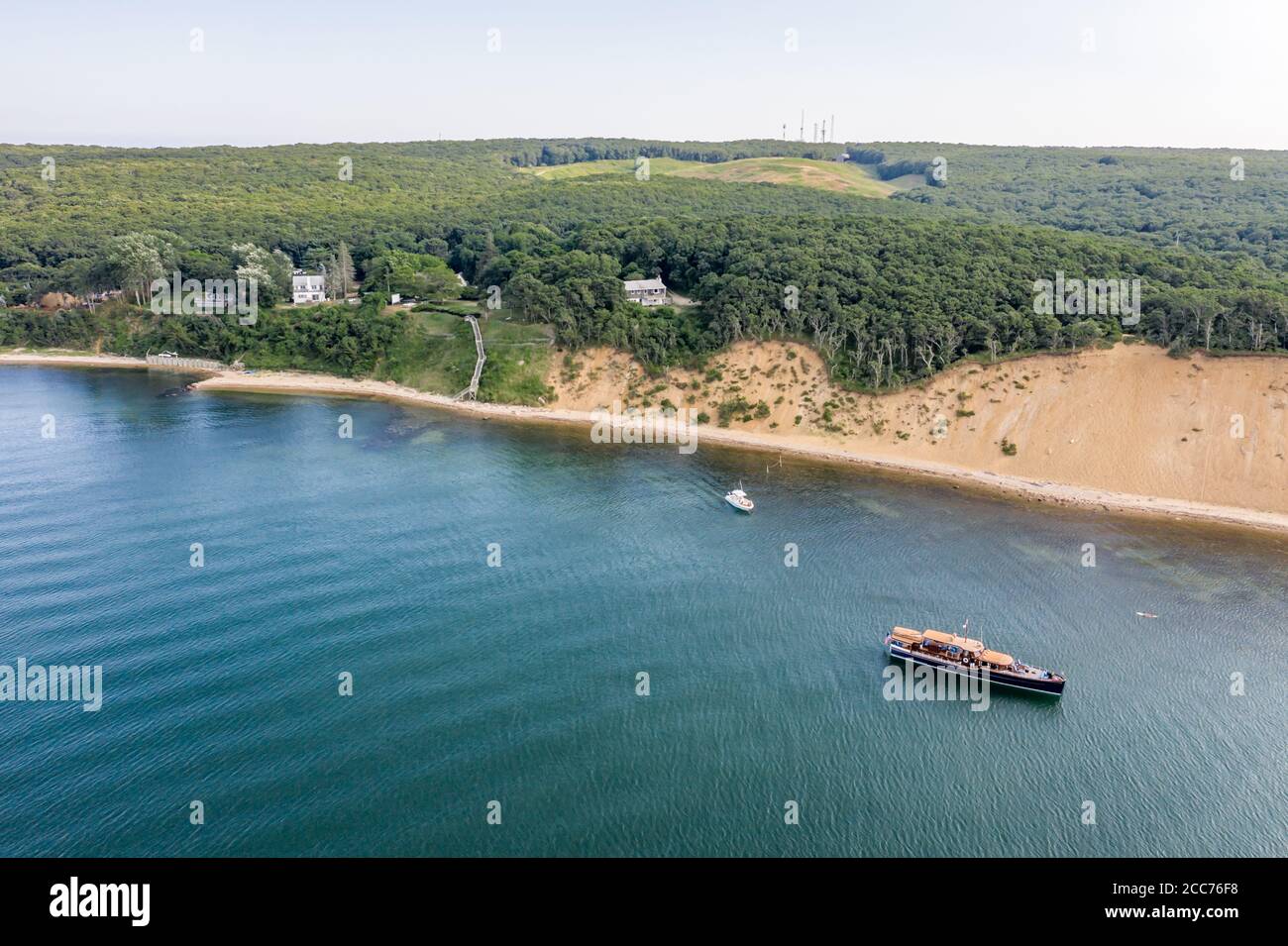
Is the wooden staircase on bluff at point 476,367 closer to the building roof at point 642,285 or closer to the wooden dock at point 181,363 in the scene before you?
the building roof at point 642,285

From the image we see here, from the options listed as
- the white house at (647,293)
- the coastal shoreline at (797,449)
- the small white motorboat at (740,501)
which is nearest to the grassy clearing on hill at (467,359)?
the coastal shoreline at (797,449)

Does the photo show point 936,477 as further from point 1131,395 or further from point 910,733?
point 910,733

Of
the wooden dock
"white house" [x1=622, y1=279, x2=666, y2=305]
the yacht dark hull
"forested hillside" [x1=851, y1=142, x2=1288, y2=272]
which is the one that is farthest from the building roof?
"forested hillside" [x1=851, y1=142, x2=1288, y2=272]

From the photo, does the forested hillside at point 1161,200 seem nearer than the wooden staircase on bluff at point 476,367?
No

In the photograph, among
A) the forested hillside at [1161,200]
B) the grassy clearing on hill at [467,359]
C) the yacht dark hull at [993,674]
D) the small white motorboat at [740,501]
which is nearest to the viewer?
the yacht dark hull at [993,674]

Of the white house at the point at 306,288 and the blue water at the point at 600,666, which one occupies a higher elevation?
the white house at the point at 306,288

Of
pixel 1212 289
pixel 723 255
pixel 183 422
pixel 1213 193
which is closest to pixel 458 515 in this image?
pixel 183 422
